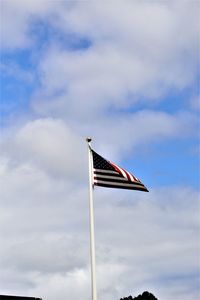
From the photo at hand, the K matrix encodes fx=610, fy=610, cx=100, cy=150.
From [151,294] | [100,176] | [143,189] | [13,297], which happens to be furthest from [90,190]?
[151,294]

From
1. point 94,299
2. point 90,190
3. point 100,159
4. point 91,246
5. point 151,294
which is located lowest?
point 94,299

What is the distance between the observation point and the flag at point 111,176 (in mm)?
26625

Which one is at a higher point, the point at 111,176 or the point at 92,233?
the point at 111,176

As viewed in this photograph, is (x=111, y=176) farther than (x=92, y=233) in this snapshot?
Yes

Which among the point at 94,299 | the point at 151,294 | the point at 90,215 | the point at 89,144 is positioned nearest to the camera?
the point at 94,299

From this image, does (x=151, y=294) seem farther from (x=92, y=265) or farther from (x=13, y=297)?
(x=92, y=265)

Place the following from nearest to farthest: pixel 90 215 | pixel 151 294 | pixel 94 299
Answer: pixel 94 299 < pixel 90 215 < pixel 151 294

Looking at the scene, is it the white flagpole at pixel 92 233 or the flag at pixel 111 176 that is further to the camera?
the flag at pixel 111 176

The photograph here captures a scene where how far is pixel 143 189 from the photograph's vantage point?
1074 inches

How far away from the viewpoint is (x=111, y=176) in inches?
1056

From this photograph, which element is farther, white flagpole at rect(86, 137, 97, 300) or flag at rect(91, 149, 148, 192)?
flag at rect(91, 149, 148, 192)

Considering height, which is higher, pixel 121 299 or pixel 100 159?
pixel 121 299

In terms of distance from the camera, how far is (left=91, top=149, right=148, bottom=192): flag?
87.4ft

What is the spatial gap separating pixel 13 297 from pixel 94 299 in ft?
88.1
